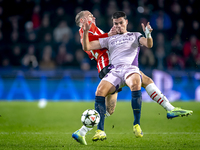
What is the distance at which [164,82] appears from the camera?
491 inches

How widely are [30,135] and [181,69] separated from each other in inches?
329

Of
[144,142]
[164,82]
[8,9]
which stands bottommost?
[144,142]

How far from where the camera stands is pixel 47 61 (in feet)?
43.7

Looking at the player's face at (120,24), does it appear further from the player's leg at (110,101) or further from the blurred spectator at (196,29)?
the blurred spectator at (196,29)

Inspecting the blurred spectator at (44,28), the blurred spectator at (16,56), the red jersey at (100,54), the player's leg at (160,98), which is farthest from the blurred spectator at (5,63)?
the player's leg at (160,98)

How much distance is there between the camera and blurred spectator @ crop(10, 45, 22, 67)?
44.3 feet

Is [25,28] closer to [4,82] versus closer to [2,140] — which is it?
[4,82]

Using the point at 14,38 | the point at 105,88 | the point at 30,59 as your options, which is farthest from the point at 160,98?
the point at 14,38

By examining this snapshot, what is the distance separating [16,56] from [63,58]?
1.90 metres

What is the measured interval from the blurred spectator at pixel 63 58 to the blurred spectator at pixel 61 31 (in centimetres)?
61

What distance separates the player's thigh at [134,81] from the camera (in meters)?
4.99

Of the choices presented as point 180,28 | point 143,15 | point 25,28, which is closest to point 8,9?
point 25,28

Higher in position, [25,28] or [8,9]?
[8,9]

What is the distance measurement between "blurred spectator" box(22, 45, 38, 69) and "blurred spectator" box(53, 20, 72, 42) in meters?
1.12
